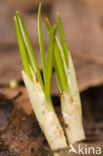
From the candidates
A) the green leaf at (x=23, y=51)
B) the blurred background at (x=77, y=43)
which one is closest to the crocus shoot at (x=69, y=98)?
the green leaf at (x=23, y=51)

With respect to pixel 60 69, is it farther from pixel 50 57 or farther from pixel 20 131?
pixel 20 131

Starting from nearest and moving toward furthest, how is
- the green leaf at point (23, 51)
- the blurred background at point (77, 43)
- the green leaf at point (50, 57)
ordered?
the green leaf at point (50, 57) < the green leaf at point (23, 51) < the blurred background at point (77, 43)

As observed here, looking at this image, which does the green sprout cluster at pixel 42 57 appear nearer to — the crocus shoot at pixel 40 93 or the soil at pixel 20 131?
the crocus shoot at pixel 40 93

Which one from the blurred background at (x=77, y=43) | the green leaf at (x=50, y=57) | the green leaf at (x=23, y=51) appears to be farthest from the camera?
the blurred background at (x=77, y=43)

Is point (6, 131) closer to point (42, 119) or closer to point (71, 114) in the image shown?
point (42, 119)

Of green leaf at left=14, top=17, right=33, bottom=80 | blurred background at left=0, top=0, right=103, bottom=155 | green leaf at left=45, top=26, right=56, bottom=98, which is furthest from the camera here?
blurred background at left=0, top=0, right=103, bottom=155

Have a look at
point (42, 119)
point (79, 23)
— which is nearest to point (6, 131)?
point (42, 119)

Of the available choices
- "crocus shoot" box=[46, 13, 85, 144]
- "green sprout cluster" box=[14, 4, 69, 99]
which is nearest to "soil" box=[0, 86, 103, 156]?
"crocus shoot" box=[46, 13, 85, 144]

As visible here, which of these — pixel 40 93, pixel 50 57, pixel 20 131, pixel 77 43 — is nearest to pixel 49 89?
pixel 40 93

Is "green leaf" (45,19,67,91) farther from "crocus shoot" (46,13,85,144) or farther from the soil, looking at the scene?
the soil
